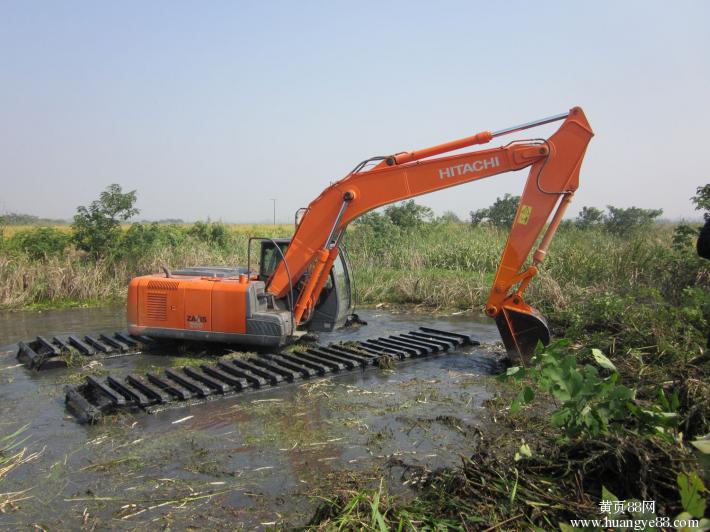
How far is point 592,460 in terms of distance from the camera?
3.15 m

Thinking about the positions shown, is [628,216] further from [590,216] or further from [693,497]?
[693,497]

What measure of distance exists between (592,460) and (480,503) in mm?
639

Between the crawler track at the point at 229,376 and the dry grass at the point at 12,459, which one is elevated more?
the crawler track at the point at 229,376

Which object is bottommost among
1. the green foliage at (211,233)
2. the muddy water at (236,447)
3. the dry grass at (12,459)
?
the dry grass at (12,459)

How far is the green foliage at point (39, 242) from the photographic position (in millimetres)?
14117

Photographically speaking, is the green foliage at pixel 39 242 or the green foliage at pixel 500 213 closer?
the green foliage at pixel 39 242

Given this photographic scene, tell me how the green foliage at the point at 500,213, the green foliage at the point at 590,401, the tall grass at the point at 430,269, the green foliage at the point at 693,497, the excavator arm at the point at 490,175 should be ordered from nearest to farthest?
the green foliage at the point at 693,497
the green foliage at the point at 590,401
the excavator arm at the point at 490,175
the tall grass at the point at 430,269
the green foliage at the point at 500,213

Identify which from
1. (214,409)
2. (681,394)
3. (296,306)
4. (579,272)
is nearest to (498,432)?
(681,394)

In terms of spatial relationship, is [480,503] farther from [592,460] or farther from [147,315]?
[147,315]

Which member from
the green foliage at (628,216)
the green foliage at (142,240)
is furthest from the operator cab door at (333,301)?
the green foliage at (628,216)

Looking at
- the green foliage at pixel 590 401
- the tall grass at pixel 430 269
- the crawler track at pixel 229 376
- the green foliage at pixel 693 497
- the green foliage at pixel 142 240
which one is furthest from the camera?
the green foliage at pixel 142 240

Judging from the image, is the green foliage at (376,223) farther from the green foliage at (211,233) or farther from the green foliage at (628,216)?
the green foliage at (628,216)

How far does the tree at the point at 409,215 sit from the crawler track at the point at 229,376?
1270 centimetres

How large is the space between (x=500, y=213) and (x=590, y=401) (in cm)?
2216
